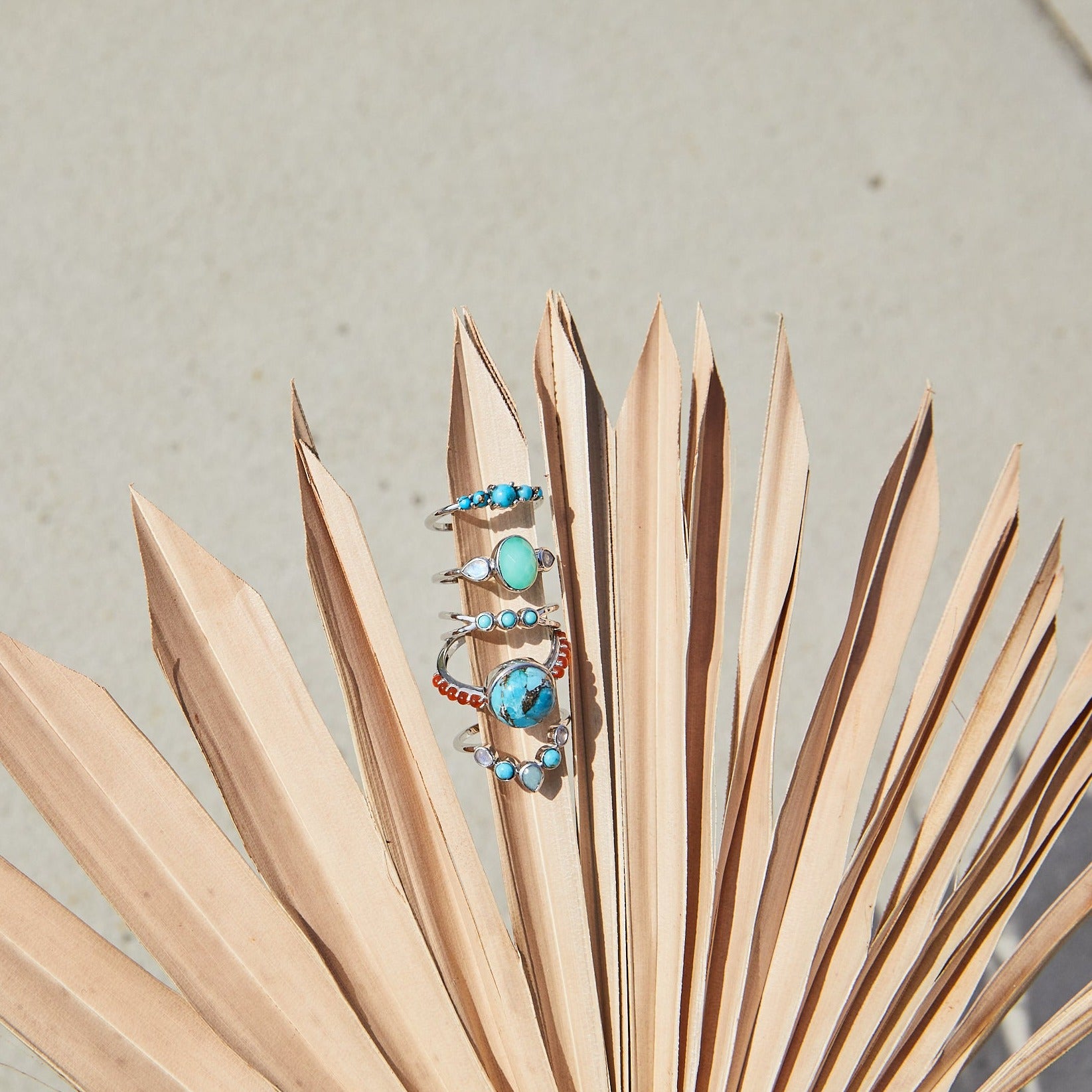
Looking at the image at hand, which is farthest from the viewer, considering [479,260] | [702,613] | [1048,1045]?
[479,260]

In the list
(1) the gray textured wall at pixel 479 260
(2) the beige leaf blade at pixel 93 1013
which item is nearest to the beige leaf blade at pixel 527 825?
(2) the beige leaf blade at pixel 93 1013

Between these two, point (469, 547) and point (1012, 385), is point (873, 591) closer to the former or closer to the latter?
point (469, 547)

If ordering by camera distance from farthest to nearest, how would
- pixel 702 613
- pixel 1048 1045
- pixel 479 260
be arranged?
pixel 479 260, pixel 702 613, pixel 1048 1045

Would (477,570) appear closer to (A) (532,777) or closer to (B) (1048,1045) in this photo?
(A) (532,777)

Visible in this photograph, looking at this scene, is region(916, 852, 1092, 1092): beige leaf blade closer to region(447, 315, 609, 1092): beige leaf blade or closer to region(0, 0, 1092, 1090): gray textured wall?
region(447, 315, 609, 1092): beige leaf blade

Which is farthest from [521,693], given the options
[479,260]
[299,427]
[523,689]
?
[479,260]

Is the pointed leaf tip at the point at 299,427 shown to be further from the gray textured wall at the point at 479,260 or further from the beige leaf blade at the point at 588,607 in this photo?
the gray textured wall at the point at 479,260

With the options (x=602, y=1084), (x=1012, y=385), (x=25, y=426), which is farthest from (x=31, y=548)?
(x=1012, y=385)
